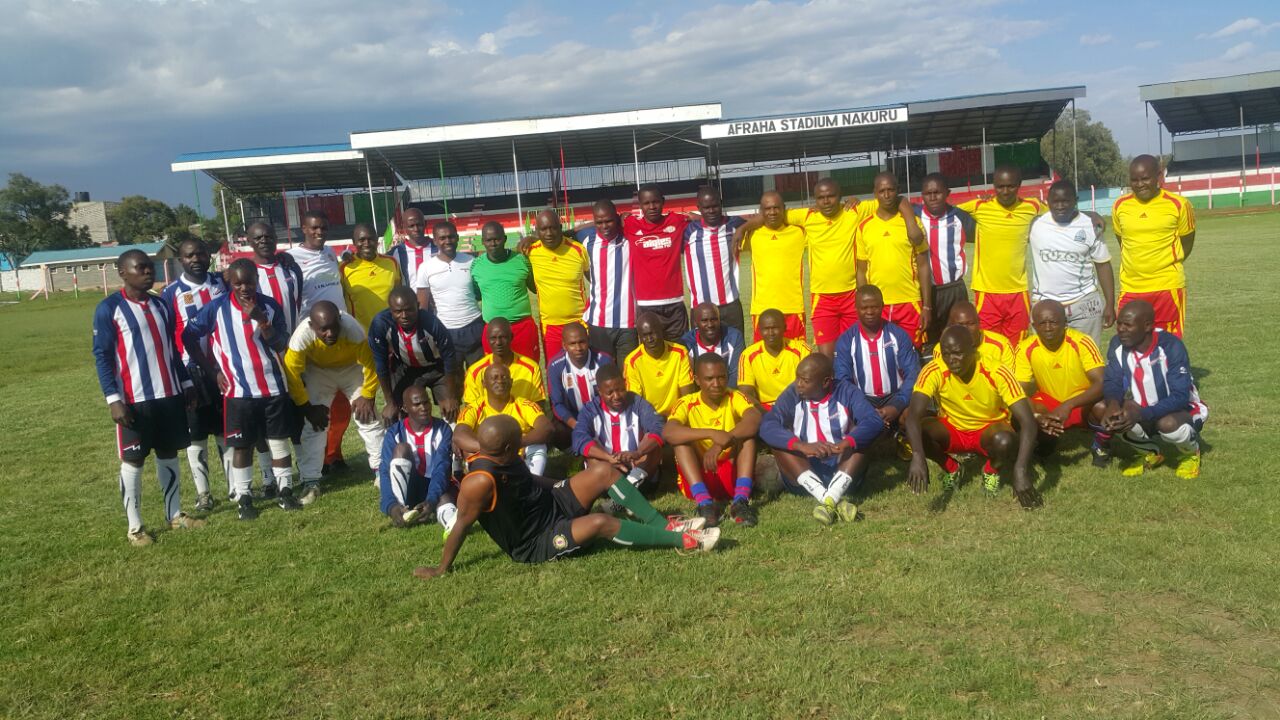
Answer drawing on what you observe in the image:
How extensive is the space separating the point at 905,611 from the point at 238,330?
5.00m

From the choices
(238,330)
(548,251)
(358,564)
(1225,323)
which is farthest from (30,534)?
(1225,323)

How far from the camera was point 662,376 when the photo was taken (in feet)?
22.7

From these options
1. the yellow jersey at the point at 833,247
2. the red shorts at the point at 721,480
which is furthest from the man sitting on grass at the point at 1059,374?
the red shorts at the point at 721,480

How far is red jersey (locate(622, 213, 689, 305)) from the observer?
7.82 m

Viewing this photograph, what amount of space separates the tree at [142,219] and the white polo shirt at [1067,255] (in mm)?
86884

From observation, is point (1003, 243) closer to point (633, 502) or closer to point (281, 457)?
point (633, 502)

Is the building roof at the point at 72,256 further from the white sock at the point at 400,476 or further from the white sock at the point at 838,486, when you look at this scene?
the white sock at the point at 838,486

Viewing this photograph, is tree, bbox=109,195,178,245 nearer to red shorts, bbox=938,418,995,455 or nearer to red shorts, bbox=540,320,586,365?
red shorts, bbox=540,320,586,365

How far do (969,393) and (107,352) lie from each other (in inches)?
231

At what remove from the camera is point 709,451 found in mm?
6188

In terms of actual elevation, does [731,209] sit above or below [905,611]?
above

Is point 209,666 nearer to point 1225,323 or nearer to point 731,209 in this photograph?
point 1225,323

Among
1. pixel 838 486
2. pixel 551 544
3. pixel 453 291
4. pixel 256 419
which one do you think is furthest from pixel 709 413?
pixel 256 419

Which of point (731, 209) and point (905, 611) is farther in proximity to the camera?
point (731, 209)
